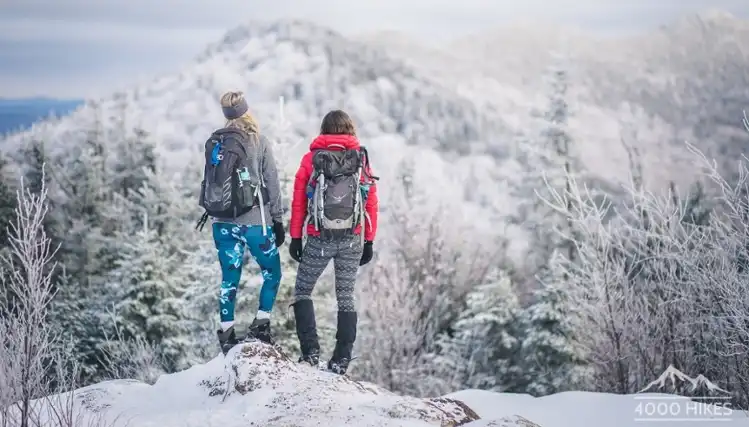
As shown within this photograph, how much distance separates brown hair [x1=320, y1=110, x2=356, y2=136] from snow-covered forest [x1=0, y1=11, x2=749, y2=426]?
80.8 inches

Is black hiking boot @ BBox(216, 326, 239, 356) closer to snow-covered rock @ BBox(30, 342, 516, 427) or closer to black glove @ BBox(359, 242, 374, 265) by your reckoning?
snow-covered rock @ BBox(30, 342, 516, 427)

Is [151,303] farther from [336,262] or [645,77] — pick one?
[645,77]

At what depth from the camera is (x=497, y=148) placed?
441ft

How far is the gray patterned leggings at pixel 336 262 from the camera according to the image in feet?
20.8

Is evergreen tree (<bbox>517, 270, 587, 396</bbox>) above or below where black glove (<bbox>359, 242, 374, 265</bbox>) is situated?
below

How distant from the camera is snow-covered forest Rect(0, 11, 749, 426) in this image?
9.30 metres

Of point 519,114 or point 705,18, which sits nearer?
point 519,114

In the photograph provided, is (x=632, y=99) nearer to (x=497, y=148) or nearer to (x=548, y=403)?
(x=497, y=148)

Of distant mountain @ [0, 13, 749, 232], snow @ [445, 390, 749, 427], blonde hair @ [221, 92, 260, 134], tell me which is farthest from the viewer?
distant mountain @ [0, 13, 749, 232]

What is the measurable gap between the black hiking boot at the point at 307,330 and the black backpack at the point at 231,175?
0.88 meters

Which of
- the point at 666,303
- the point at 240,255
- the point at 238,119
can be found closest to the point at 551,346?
the point at 666,303

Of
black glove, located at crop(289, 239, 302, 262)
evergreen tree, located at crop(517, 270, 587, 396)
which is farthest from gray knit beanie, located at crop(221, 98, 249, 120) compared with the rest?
evergreen tree, located at crop(517, 270, 587, 396)

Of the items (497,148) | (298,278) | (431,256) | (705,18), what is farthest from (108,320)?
(705,18)

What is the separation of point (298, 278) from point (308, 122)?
118 metres
